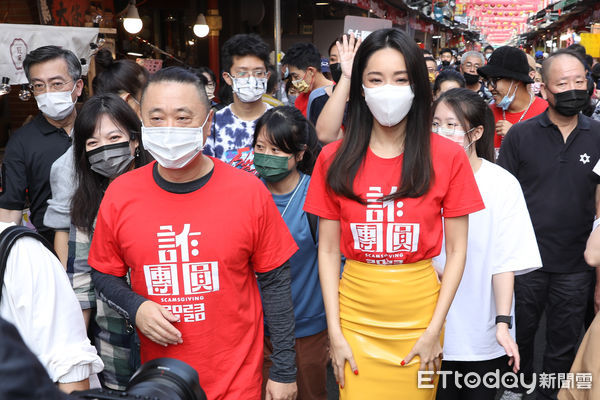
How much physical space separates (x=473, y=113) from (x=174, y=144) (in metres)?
1.57

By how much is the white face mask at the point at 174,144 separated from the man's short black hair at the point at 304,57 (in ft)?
12.7

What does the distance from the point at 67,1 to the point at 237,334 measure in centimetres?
658

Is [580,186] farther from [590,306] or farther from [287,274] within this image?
[287,274]

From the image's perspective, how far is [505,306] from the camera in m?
2.60

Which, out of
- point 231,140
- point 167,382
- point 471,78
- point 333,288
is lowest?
point 333,288

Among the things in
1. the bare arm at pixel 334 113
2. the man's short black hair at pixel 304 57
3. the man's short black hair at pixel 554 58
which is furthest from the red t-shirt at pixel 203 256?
the man's short black hair at pixel 304 57

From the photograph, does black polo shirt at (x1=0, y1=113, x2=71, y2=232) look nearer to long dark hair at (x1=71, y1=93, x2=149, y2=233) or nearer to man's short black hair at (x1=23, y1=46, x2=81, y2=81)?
man's short black hair at (x1=23, y1=46, x2=81, y2=81)

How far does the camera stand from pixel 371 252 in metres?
2.26

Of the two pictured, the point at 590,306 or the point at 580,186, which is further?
the point at 590,306

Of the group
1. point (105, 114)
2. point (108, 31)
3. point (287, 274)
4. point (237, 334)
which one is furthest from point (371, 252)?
point (108, 31)

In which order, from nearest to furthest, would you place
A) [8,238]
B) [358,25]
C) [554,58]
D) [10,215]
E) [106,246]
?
[8,238], [106,246], [10,215], [554,58], [358,25]

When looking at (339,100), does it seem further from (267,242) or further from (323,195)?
(267,242)

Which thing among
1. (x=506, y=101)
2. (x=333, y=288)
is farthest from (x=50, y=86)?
(x=506, y=101)

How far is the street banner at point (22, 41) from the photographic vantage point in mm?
4719
